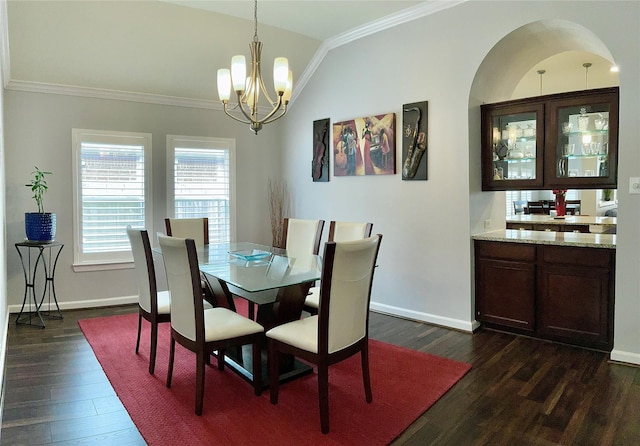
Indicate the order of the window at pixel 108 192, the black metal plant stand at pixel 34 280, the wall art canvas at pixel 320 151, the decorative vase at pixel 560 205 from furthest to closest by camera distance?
1. the decorative vase at pixel 560 205
2. the wall art canvas at pixel 320 151
3. the window at pixel 108 192
4. the black metal plant stand at pixel 34 280

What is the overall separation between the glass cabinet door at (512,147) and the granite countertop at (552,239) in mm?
466

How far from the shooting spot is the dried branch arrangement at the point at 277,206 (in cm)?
605

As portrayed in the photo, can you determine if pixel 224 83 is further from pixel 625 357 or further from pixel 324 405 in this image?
pixel 625 357

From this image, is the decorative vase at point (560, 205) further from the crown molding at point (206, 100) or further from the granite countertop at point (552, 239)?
the crown molding at point (206, 100)

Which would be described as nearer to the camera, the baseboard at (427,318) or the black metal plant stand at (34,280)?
the baseboard at (427,318)

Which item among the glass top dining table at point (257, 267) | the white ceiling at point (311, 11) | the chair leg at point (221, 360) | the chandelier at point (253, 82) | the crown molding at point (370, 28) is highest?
the white ceiling at point (311, 11)

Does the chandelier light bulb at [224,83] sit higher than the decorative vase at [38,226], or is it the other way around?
the chandelier light bulb at [224,83]

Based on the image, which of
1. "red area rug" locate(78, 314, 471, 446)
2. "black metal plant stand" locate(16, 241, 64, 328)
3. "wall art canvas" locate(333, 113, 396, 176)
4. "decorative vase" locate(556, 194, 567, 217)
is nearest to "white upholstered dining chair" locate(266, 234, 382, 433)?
"red area rug" locate(78, 314, 471, 446)

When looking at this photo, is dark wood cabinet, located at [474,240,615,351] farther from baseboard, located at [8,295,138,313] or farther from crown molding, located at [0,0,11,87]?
crown molding, located at [0,0,11,87]

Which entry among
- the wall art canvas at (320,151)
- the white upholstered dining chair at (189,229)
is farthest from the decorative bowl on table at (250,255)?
the wall art canvas at (320,151)

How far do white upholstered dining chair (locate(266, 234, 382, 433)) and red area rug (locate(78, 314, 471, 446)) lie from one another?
13cm

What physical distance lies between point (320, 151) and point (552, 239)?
2.78m

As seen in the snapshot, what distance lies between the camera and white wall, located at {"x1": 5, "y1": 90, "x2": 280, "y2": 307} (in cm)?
462

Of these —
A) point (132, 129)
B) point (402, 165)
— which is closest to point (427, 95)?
point (402, 165)
